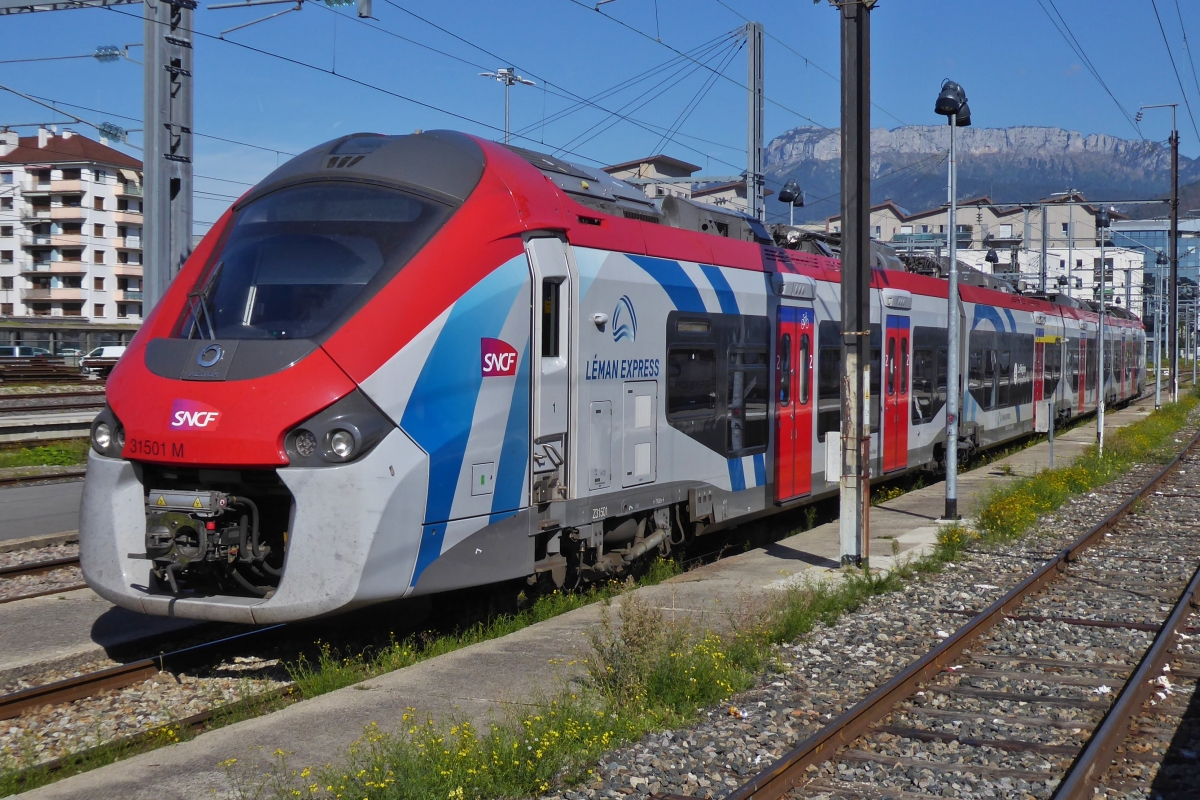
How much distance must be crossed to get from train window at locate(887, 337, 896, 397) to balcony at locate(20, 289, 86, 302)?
64.9 metres

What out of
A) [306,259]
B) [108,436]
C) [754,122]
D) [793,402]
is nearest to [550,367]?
[306,259]

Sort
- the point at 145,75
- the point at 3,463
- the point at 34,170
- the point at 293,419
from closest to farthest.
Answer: the point at 293,419 < the point at 145,75 < the point at 3,463 < the point at 34,170

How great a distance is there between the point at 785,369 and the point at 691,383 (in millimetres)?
2329

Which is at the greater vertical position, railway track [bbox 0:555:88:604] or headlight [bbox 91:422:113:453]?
headlight [bbox 91:422:113:453]

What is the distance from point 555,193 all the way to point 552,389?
1506 mm

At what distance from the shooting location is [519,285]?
27.0 feet

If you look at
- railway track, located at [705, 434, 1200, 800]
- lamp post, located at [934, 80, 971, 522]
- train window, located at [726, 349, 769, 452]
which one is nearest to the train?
train window, located at [726, 349, 769, 452]

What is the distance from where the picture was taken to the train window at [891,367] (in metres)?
16.1

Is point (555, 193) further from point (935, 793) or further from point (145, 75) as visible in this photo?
point (145, 75)

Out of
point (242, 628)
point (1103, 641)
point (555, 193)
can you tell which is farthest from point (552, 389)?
point (1103, 641)

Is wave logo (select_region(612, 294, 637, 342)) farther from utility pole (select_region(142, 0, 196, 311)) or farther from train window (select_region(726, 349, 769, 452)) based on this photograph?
utility pole (select_region(142, 0, 196, 311))

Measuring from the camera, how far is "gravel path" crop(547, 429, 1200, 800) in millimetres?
5824

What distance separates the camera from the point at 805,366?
13.3 meters

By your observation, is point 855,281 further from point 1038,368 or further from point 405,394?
point 1038,368
